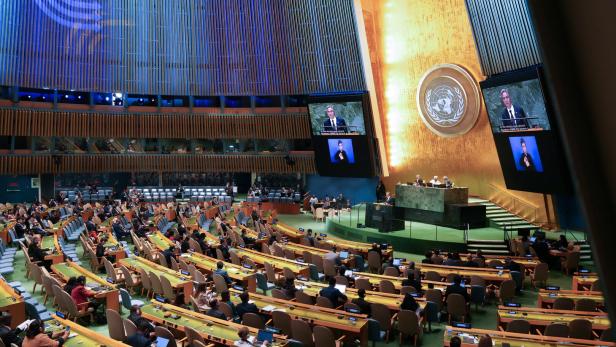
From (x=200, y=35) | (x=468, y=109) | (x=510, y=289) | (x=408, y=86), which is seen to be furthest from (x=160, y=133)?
(x=510, y=289)

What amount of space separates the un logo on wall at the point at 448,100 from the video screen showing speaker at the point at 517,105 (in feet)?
8.51

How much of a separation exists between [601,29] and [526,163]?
1637 cm

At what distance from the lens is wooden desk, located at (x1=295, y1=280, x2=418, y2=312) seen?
8.66m

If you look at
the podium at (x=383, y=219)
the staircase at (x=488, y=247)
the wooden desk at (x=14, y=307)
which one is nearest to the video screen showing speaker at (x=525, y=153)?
the staircase at (x=488, y=247)

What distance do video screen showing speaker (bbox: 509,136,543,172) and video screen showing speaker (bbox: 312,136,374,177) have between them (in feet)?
25.2

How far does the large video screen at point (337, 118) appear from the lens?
2341 centimetres

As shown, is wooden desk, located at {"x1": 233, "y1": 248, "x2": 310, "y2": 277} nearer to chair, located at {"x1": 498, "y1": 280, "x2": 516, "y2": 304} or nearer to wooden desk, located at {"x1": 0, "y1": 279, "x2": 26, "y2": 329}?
chair, located at {"x1": 498, "y1": 280, "x2": 516, "y2": 304}

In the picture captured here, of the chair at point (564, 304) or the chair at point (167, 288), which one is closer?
the chair at point (564, 304)

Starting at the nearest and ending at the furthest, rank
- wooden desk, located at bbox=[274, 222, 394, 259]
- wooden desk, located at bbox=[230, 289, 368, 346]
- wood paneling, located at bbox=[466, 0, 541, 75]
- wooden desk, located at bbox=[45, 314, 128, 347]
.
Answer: wooden desk, located at bbox=[45, 314, 128, 347], wooden desk, located at bbox=[230, 289, 368, 346], wooden desk, located at bbox=[274, 222, 394, 259], wood paneling, located at bbox=[466, 0, 541, 75]

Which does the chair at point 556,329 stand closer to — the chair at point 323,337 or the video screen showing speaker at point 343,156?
the chair at point 323,337

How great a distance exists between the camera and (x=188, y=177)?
31750mm

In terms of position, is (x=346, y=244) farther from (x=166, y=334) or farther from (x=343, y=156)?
(x=166, y=334)

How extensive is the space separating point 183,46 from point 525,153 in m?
20.5

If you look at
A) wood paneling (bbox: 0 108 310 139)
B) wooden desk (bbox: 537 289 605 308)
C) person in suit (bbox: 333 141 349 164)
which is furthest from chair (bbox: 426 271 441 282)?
wood paneling (bbox: 0 108 310 139)
